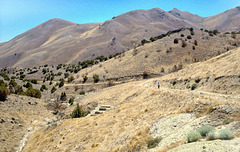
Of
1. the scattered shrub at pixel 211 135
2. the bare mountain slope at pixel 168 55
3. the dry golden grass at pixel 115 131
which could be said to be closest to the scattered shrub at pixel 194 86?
the dry golden grass at pixel 115 131

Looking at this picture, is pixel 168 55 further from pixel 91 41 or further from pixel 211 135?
pixel 91 41

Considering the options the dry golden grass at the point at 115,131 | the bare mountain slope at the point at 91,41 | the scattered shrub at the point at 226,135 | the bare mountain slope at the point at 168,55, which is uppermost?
the bare mountain slope at the point at 91,41

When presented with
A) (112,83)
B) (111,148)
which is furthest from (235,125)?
(112,83)

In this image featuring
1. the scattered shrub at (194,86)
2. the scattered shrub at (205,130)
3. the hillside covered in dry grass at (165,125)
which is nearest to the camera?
the scattered shrub at (205,130)

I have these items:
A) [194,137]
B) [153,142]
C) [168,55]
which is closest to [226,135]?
[194,137]

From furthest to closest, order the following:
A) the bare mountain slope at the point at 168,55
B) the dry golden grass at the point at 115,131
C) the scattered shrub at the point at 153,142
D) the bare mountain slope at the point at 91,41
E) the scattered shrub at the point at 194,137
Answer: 1. the bare mountain slope at the point at 91,41
2. the bare mountain slope at the point at 168,55
3. the dry golden grass at the point at 115,131
4. the scattered shrub at the point at 153,142
5. the scattered shrub at the point at 194,137

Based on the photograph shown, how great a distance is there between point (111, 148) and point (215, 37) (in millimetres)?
52235

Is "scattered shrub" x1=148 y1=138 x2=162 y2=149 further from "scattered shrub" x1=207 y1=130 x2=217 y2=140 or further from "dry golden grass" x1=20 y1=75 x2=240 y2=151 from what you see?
"scattered shrub" x1=207 y1=130 x2=217 y2=140

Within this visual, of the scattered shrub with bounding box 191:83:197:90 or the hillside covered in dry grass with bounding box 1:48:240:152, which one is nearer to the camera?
the hillside covered in dry grass with bounding box 1:48:240:152

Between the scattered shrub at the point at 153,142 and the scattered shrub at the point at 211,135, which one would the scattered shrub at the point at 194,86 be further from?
the scattered shrub at the point at 211,135

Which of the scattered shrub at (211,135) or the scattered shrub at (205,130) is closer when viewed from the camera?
the scattered shrub at (211,135)

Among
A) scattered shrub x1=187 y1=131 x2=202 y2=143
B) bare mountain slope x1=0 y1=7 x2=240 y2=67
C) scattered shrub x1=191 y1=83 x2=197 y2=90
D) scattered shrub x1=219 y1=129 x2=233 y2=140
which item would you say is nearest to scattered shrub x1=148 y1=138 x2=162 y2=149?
scattered shrub x1=187 y1=131 x2=202 y2=143

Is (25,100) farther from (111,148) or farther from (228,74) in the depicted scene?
(228,74)

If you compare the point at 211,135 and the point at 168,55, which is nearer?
the point at 211,135
